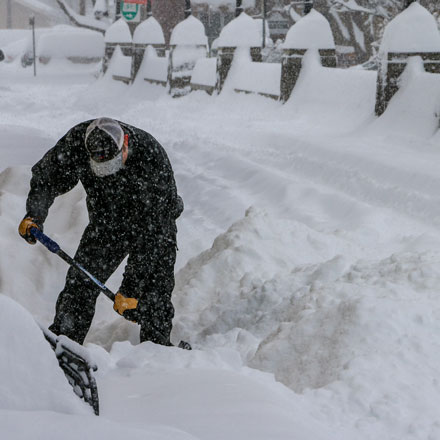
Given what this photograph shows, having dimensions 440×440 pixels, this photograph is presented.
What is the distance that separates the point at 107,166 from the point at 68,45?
2869 cm

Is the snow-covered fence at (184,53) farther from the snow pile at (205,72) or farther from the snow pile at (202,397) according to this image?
the snow pile at (202,397)

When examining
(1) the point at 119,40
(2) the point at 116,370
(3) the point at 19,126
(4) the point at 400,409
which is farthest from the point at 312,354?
(1) the point at 119,40

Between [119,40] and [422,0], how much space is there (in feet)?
30.9

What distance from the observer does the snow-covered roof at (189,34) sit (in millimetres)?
18875

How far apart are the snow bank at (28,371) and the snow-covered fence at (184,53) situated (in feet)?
55.5

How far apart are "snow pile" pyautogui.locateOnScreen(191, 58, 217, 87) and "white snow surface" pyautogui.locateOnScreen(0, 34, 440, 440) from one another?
4.65m

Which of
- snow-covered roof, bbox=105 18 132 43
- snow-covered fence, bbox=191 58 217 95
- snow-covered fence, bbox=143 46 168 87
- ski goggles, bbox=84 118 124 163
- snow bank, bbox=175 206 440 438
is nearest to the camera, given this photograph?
snow bank, bbox=175 206 440 438

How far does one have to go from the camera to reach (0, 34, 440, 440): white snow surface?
7.02 ft

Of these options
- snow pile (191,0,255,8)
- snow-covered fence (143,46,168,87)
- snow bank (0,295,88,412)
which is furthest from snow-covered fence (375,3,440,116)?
snow pile (191,0,255,8)

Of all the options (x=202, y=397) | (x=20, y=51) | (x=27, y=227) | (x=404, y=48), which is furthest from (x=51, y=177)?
(x=20, y=51)

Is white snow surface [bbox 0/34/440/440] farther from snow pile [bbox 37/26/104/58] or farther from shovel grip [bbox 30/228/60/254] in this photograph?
snow pile [bbox 37/26/104/58]

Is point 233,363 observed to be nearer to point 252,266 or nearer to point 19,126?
point 252,266

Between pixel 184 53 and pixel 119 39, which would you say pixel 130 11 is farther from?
pixel 184 53

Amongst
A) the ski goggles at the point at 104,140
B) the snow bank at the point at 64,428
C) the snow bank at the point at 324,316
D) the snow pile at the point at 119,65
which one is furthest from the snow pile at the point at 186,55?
the snow bank at the point at 64,428
